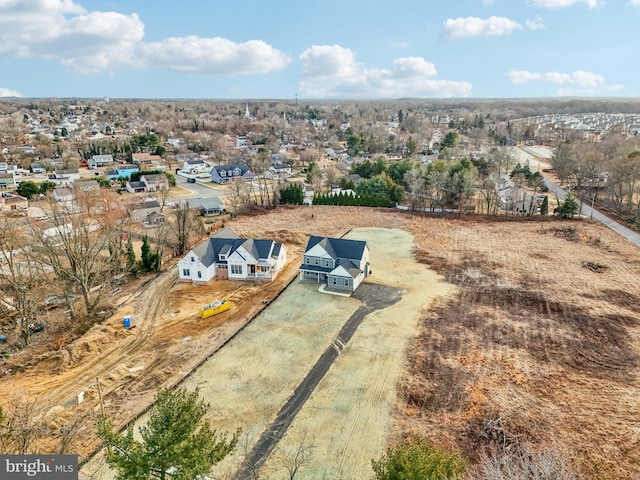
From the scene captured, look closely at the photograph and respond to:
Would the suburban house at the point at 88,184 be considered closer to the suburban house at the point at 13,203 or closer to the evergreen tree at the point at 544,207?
the suburban house at the point at 13,203

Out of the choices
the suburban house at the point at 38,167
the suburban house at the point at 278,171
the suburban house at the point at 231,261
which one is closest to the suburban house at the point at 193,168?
the suburban house at the point at 278,171

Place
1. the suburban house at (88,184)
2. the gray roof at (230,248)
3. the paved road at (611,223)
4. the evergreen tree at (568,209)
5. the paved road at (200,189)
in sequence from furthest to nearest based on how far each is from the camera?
the paved road at (200,189), the suburban house at (88,184), the evergreen tree at (568,209), the paved road at (611,223), the gray roof at (230,248)

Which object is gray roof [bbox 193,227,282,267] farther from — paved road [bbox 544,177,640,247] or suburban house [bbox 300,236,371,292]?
paved road [bbox 544,177,640,247]

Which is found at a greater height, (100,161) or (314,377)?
(100,161)

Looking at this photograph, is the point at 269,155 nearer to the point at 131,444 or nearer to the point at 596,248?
the point at 596,248

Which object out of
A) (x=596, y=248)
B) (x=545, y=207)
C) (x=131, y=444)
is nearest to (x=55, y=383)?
(x=131, y=444)

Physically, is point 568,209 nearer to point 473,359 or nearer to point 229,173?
point 473,359

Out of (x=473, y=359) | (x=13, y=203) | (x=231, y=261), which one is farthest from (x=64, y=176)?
(x=473, y=359)
